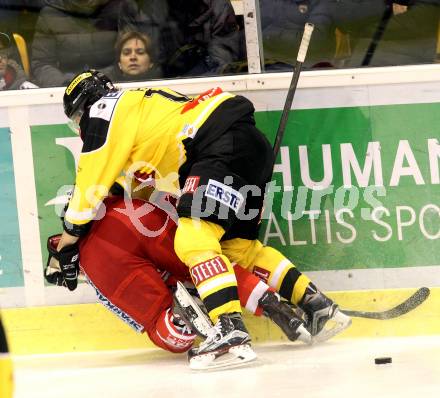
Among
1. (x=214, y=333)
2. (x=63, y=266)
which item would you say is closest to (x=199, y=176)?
(x=214, y=333)

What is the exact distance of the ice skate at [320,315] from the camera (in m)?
4.26

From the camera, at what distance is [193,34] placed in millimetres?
4562

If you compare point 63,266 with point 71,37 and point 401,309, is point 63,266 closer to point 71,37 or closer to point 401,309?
point 71,37

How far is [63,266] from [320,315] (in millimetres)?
1039

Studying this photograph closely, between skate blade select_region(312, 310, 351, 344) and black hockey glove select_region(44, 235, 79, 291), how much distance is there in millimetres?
995

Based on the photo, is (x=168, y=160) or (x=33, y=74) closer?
(x=168, y=160)

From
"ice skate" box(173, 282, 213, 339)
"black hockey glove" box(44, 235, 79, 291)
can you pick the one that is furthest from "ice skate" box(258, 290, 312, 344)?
"black hockey glove" box(44, 235, 79, 291)

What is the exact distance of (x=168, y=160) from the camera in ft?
13.8

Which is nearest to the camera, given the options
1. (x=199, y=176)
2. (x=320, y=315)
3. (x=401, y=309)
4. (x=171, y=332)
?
(x=199, y=176)

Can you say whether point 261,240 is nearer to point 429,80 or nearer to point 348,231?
→ point 348,231

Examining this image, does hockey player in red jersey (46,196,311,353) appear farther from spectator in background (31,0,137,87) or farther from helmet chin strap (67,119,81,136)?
spectator in background (31,0,137,87)

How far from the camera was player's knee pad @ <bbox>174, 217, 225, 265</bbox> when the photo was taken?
3930 millimetres

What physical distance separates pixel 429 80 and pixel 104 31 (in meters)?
1.39

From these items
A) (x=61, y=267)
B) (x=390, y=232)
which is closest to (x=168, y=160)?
(x=61, y=267)
